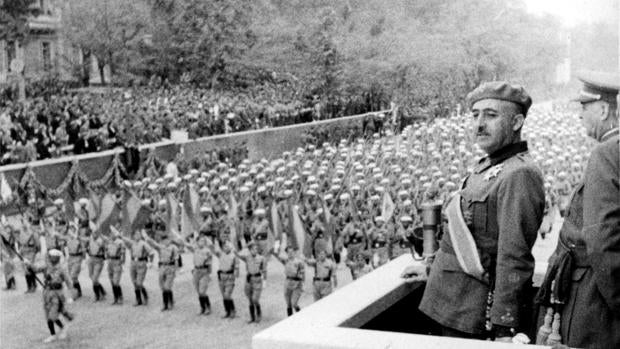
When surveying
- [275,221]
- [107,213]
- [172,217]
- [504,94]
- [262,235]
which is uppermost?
[504,94]

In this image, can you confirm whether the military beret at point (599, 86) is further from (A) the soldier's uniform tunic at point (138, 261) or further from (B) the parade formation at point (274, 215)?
(A) the soldier's uniform tunic at point (138, 261)

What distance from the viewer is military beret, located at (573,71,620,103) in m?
2.18

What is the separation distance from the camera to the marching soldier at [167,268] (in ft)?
31.0

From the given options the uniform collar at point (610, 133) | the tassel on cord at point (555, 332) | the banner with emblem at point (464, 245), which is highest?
the uniform collar at point (610, 133)

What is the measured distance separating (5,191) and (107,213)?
1.36 meters

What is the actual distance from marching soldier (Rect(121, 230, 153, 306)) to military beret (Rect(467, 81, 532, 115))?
778cm

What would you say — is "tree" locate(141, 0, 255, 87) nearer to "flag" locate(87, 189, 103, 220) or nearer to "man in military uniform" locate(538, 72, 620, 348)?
"flag" locate(87, 189, 103, 220)

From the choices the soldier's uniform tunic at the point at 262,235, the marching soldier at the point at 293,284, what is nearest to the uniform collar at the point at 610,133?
the marching soldier at the point at 293,284

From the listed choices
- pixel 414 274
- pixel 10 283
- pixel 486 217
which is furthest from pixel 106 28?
pixel 486 217

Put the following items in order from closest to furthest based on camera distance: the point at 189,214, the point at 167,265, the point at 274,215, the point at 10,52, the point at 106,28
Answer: the point at 10,52 < the point at 106,28 < the point at 167,265 < the point at 274,215 < the point at 189,214

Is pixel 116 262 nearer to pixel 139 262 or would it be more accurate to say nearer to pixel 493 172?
pixel 139 262

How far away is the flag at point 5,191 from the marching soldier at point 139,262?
1.61m

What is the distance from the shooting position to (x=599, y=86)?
2.20 metres

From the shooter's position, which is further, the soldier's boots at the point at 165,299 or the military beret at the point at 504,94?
the soldier's boots at the point at 165,299
